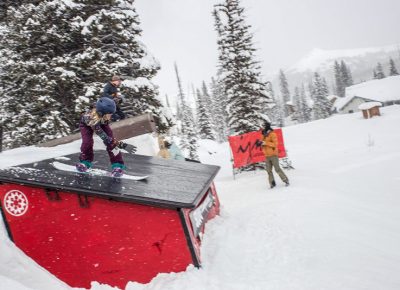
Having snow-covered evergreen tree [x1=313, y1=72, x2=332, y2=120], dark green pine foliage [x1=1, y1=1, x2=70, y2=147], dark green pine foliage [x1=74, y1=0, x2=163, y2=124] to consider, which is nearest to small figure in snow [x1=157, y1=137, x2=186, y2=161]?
dark green pine foliage [x1=74, y1=0, x2=163, y2=124]

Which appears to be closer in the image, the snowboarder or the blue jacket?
the snowboarder

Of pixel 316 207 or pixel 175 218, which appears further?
pixel 316 207

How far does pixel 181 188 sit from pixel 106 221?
4.81 feet

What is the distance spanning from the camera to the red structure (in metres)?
4.93

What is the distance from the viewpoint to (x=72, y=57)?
13625mm

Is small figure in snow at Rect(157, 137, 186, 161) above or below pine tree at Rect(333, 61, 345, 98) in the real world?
above

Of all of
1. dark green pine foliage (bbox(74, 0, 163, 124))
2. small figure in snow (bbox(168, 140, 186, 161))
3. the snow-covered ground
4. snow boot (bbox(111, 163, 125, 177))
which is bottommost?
the snow-covered ground

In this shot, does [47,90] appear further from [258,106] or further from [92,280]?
[258,106]

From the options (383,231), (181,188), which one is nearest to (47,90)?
(181,188)

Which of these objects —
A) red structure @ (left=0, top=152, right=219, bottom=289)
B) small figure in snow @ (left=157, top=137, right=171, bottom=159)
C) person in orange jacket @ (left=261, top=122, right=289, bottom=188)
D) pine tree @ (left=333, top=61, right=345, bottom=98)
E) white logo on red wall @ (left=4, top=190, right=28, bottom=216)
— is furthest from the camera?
pine tree @ (left=333, top=61, right=345, bottom=98)

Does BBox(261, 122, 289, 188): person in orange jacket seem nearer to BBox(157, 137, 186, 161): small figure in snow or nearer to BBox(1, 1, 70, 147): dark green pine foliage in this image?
BBox(157, 137, 186, 161): small figure in snow

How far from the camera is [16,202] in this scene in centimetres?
518

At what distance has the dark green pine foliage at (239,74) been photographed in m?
19.8

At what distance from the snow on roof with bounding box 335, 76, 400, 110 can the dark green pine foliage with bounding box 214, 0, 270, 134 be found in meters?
60.0
